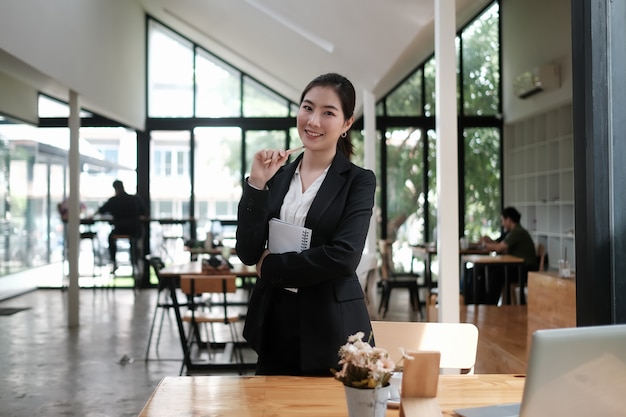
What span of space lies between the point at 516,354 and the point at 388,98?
28.5 feet

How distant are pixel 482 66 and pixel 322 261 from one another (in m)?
11.8

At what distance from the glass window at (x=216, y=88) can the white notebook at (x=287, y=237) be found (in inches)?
464

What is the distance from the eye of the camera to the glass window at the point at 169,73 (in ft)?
44.7

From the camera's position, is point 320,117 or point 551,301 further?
point 551,301

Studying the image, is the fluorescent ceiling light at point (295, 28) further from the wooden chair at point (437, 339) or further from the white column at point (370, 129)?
the wooden chair at point (437, 339)

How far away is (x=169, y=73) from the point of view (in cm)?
1374

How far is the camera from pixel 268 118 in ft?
44.8

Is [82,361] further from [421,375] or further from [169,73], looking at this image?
[169,73]

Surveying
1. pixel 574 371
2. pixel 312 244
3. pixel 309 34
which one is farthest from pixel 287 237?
pixel 309 34

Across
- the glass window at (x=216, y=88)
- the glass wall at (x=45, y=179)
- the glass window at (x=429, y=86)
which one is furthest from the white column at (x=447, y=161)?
the glass window at (x=216, y=88)

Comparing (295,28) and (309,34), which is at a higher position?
(295,28)

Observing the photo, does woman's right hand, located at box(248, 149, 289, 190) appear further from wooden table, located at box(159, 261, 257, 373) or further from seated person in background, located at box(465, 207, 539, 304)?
seated person in background, located at box(465, 207, 539, 304)

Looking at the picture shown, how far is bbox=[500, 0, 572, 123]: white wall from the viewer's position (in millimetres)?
10414

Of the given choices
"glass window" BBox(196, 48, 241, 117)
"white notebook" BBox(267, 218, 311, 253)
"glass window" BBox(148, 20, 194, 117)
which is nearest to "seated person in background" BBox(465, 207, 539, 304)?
"glass window" BBox(196, 48, 241, 117)
